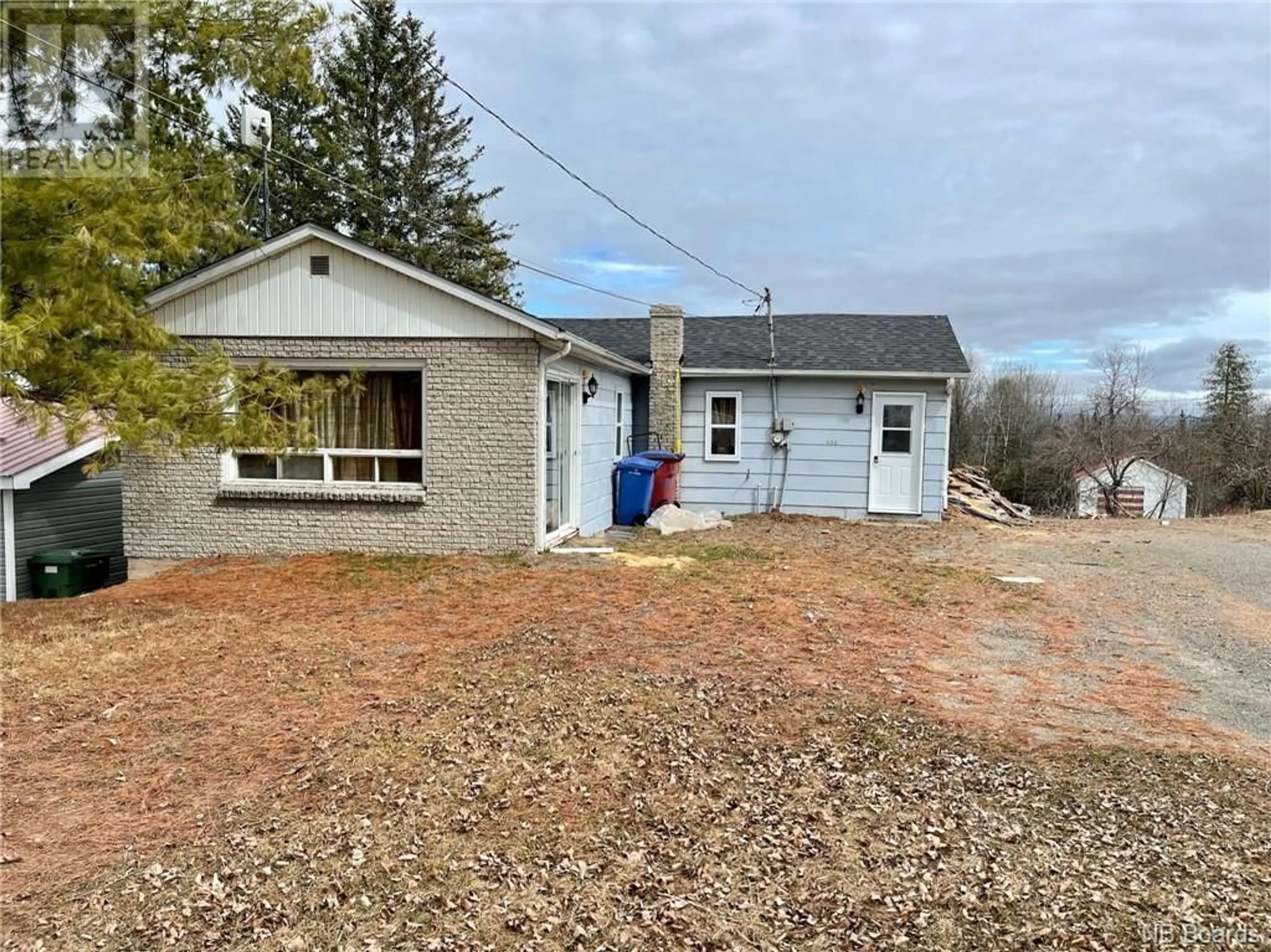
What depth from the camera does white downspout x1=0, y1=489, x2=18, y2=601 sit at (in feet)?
39.4

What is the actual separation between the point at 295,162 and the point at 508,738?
12.7 metres

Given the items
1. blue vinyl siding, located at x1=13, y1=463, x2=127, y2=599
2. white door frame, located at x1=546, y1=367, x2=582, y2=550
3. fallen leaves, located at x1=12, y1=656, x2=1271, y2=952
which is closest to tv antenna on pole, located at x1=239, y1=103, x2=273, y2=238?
white door frame, located at x1=546, y1=367, x2=582, y2=550

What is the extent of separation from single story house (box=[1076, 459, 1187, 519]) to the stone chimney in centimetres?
1425

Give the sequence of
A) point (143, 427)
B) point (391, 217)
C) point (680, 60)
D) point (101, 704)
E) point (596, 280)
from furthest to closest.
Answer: point (391, 217) < point (596, 280) < point (680, 60) < point (143, 427) < point (101, 704)

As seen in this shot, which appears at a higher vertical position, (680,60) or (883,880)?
(680,60)

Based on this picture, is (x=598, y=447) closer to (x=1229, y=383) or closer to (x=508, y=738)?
(x=508, y=738)

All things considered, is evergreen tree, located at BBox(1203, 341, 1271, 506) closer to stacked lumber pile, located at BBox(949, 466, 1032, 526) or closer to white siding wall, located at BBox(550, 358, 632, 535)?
stacked lumber pile, located at BBox(949, 466, 1032, 526)

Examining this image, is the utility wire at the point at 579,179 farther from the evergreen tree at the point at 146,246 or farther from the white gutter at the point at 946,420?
the white gutter at the point at 946,420

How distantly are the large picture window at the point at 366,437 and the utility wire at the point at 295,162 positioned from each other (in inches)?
120

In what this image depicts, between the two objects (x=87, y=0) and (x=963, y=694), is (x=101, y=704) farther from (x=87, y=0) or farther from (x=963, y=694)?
(x=87, y=0)

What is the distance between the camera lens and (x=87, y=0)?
670 cm

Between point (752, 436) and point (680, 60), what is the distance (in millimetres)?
6394

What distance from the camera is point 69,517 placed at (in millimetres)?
13242

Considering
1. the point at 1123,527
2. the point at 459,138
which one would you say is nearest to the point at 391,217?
the point at 459,138
